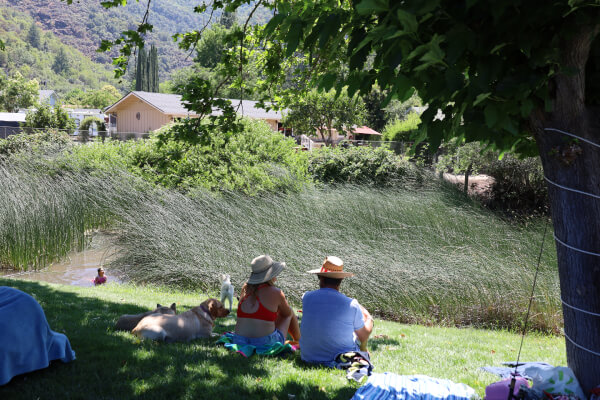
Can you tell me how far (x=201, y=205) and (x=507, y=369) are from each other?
8760mm

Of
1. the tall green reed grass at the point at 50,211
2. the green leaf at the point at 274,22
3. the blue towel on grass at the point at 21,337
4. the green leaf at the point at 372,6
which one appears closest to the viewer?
the green leaf at the point at 372,6

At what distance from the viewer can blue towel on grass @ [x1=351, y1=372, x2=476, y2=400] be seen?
3730mm

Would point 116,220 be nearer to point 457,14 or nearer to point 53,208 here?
point 53,208

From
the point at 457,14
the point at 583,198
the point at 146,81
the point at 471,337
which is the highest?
the point at 146,81

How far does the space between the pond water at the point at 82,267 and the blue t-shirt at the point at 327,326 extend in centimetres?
706

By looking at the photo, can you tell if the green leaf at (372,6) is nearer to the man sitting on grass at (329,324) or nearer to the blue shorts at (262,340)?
the man sitting on grass at (329,324)

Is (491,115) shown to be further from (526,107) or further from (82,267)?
(82,267)

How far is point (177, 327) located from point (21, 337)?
1663mm

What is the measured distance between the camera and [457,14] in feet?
9.04

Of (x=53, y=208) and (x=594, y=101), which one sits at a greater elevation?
(x=594, y=101)

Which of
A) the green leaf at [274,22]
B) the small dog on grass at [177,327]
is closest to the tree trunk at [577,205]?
the green leaf at [274,22]

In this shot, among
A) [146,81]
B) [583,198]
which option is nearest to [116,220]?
[583,198]

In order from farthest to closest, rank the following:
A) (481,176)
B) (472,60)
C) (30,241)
Result: (481,176), (30,241), (472,60)

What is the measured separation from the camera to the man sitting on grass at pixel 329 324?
4711 millimetres
